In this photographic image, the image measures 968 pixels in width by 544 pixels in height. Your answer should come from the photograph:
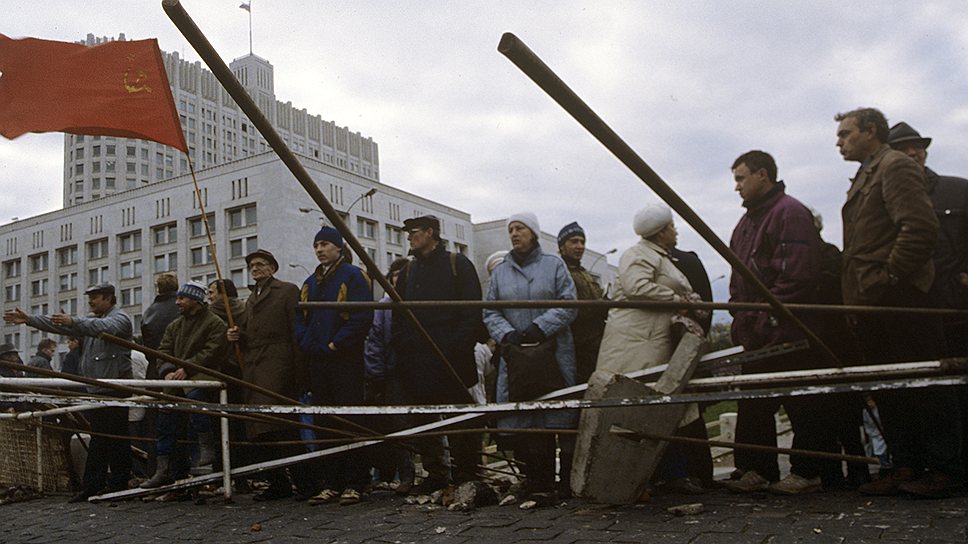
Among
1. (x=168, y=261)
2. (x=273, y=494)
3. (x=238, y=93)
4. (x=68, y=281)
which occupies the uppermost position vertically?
(x=168, y=261)

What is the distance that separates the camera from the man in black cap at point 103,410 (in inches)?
241

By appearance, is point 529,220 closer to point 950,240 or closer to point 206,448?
point 950,240

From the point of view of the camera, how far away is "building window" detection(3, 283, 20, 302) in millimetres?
72500

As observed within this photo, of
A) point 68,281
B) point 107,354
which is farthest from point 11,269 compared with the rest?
point 107,354

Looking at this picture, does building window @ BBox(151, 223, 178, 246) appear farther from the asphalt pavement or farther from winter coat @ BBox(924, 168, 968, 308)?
winter coat @ BBox(924, 168, 968, 308)

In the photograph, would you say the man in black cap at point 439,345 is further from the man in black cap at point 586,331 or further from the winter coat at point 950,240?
the winter coat at point 950,240

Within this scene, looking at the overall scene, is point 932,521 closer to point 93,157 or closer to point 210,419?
point 210,419

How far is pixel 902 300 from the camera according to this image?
4039mm

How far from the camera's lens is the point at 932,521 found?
3.39 m

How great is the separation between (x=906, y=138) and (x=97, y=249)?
70.6 meters

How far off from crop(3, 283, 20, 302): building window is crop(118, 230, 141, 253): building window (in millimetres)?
14134

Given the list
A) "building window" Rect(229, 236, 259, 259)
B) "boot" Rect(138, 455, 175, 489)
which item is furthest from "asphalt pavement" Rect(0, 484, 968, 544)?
"building window" Rect(229, 236, 259, 259)

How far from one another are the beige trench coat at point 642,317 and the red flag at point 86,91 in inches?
106

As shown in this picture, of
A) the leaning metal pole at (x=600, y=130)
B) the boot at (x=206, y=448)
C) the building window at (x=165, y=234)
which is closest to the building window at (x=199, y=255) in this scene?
the building window at (x=165, y=234)
